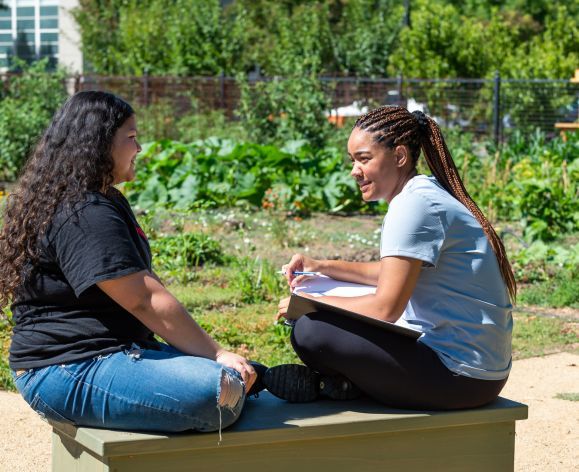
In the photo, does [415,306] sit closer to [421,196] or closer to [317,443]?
[421,196]

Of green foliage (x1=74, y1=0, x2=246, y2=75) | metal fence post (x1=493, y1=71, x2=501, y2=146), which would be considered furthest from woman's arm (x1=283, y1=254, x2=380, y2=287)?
green foliage (x1=74, y1=0, x2=246, y2=75)

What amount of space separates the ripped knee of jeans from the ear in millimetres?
871

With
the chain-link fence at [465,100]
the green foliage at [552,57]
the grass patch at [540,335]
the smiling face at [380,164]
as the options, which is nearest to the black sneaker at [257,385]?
the smiling face at [380,164]

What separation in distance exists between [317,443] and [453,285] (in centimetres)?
63

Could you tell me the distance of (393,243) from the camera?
2922 mm

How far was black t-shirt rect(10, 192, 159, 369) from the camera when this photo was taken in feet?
8.86

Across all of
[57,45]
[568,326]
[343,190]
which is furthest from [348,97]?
[57,45]

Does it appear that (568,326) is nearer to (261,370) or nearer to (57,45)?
(261,370)

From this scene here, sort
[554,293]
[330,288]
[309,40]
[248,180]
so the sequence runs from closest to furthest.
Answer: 1. [330,288]
2. [554,293]
3. [248,180]
4. [309,40]

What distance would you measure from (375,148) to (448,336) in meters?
0.62

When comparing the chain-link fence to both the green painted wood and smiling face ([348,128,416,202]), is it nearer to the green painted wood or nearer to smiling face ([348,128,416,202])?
smiling face ([348,128,416,202])

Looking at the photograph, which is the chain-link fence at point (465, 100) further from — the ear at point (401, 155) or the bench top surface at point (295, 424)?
the bench top surface at point (295, 424)

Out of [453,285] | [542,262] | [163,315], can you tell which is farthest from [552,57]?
[163,315]

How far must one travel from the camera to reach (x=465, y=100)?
17.3m
